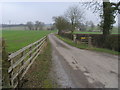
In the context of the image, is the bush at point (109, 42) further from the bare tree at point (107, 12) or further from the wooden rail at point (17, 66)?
the wooden rail at point (17, 66)

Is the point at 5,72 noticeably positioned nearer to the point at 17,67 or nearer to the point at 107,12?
the point at 17,67

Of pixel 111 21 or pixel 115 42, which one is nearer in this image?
pixel 115 42

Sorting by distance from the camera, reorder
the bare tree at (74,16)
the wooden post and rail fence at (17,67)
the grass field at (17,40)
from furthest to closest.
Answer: the bare tree at (74,16)
the grass field at (17,40)
the wooden post and rail fence at (17,67)

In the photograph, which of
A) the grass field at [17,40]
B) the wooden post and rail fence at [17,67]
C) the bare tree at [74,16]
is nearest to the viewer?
the wooden post and rail fence at [17,67]

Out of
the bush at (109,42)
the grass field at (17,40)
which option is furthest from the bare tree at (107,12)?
the grass field at (17,40)

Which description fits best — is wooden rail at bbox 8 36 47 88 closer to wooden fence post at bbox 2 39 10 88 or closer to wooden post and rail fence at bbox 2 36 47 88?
wooden post and rail fence at bbox 2 36 47 88

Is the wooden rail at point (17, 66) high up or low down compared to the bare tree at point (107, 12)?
down

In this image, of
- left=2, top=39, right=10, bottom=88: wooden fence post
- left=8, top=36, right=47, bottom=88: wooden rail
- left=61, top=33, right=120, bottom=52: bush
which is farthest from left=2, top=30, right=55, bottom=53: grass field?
left=61, top=33, right=120, bottom=52: bush

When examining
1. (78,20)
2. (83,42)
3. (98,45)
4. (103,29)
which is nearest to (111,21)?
(103,29)

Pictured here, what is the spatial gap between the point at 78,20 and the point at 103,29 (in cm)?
2428

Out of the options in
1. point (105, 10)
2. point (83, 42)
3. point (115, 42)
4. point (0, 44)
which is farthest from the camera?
point (83, 42)

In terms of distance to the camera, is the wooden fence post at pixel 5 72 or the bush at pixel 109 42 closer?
the wooden fence post at pixel 5 72

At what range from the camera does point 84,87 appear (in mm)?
4590

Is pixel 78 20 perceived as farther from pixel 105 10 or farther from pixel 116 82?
pixel 116 82
